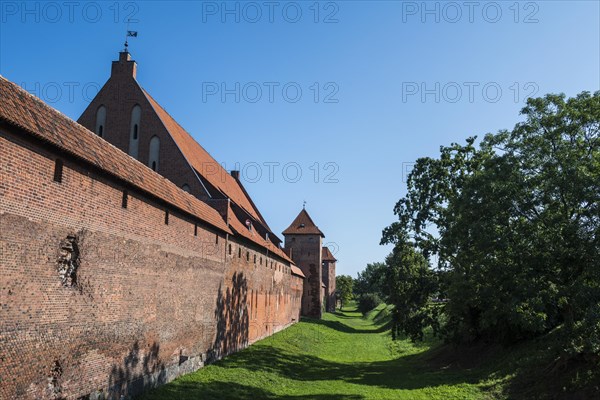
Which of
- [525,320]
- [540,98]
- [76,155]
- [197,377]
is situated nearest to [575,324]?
[525,320]

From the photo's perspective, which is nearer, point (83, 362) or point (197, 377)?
point (83, 362)

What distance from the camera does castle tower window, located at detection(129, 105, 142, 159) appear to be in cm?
2130

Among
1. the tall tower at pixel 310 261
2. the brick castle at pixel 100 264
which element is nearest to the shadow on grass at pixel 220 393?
the brick castle at pixel 100 264

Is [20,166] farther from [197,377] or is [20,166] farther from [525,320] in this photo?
[525,320]

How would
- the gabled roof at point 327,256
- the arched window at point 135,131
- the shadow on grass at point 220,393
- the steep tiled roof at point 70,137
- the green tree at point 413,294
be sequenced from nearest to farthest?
1. the steep tiled roof at point 70,137
2. the shadow on grass at point 220,393
3. the arched window at point 135,131
4. the green tree at point 413,294
5. the gabled roof at point 327,256

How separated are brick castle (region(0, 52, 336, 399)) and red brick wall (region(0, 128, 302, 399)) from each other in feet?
0.08

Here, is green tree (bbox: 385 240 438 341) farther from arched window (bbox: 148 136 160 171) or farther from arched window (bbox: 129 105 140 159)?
arched window (bbox: 129 105 140 159)

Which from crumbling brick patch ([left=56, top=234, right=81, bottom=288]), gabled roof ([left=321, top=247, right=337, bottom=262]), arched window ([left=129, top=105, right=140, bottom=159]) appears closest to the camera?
crumbling brick patch ([left=56, top=234, right=81, bottom=288])

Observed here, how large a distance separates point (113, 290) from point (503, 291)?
33.8 ft

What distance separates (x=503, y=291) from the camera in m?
13.6

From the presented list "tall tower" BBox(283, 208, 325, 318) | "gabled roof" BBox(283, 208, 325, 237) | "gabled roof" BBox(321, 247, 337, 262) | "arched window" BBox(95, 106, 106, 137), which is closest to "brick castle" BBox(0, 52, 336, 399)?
"arched window" BBox(95, 106, 106, 137)

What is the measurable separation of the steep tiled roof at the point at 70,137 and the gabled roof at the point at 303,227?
36039mm

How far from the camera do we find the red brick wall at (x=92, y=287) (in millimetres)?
7797

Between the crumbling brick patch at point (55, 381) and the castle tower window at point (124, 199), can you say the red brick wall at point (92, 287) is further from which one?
the castle tower window at point (124, 199)
